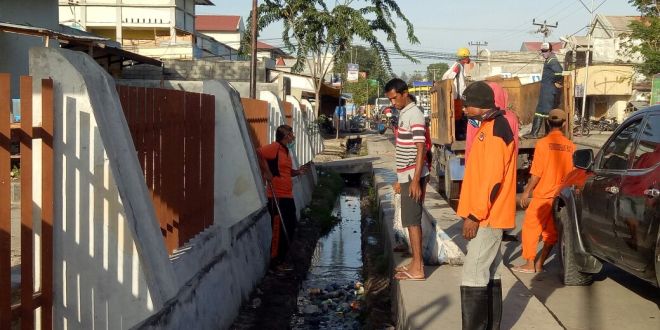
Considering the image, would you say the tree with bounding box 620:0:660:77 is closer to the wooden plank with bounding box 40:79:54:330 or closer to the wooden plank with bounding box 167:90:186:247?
the wooden plank with bounding box 167:90:186:247

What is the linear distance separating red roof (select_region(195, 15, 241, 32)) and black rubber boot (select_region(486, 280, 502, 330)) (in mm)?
67857

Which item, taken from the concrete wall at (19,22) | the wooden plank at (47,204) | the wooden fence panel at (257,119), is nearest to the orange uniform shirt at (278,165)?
the wooden fence panel at (257,119)

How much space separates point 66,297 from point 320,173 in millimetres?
15991

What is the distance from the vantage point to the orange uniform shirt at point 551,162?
308 inches

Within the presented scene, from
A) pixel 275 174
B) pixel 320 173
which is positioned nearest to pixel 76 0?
pixel 320 173

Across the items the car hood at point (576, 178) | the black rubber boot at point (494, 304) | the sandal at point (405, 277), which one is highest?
the car hood at point (576, 178)

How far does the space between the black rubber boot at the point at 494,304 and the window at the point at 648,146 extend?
5.62 ft

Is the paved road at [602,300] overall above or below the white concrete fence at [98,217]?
below

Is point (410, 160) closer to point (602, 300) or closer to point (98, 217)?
point (602, 300)

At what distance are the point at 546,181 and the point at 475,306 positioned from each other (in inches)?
133

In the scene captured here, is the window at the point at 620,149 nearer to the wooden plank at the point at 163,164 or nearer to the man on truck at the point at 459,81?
the wooden plank at the point at 163,164

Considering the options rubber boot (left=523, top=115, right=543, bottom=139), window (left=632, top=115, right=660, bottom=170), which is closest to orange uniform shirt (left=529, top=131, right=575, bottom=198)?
window (left=632, top=115, right=660, bottom=170)

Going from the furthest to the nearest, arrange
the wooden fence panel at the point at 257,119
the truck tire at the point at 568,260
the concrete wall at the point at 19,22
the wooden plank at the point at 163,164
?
the concrete wall at the point at 19,22, the wooden fence panel at the point at 257,119, the truck tire at the point at 568,260, the wooden plank at the point at 163,164

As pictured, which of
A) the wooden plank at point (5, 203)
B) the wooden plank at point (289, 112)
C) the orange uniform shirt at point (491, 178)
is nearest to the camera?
the wooden plank at point (5, 203)
